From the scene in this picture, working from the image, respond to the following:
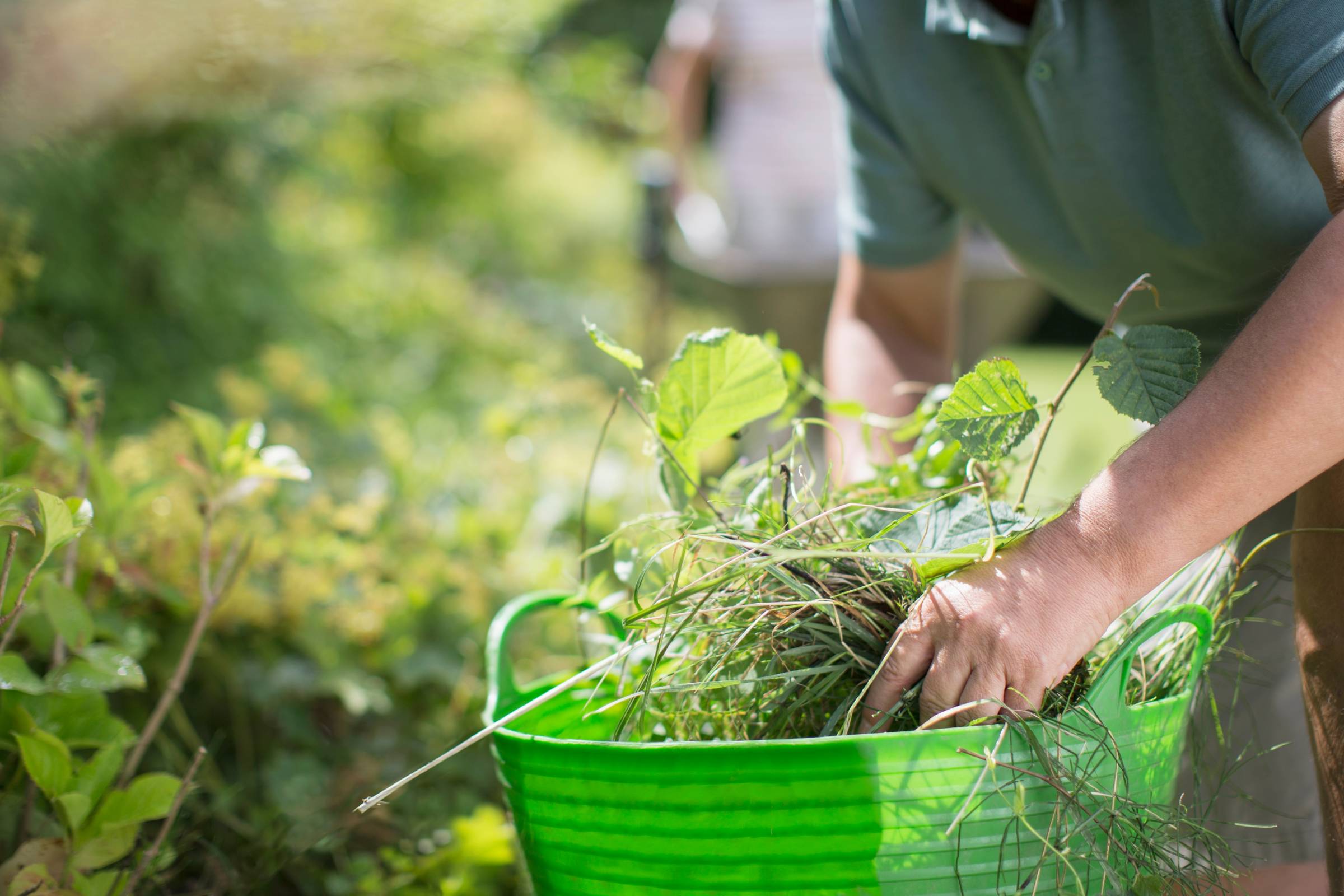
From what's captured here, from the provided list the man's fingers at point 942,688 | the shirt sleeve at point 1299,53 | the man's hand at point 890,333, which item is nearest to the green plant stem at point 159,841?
the man's fingers at point 942,688

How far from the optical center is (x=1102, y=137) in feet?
2.93

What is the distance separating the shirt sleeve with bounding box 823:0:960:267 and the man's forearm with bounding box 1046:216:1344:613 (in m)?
0.66

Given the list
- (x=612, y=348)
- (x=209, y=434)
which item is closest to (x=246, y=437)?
(x=209, y=434)

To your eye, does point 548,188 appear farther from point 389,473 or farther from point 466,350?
point 389,473

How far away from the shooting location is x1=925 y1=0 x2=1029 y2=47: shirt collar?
908mm

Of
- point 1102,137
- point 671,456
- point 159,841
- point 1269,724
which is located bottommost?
point 1269,724

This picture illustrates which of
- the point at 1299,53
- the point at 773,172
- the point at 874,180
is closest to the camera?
the point at 1299,53

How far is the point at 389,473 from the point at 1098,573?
1.25 m

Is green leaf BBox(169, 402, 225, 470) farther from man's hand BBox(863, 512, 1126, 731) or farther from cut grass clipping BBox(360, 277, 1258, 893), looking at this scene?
man's hand BBox(863, 512, 1126, 731)

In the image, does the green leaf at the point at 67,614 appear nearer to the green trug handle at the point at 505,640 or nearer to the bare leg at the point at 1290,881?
the green trug handle at the point at 505,640

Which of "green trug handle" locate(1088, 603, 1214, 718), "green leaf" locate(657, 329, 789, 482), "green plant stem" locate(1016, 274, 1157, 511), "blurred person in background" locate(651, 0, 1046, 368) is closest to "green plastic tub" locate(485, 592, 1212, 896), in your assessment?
"green trug handle" locate(1088, 603, 1214, 718)

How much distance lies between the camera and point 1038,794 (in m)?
0.54

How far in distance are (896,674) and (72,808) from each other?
0.57 metres

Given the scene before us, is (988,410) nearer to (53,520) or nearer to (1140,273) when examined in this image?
(1140,273)
